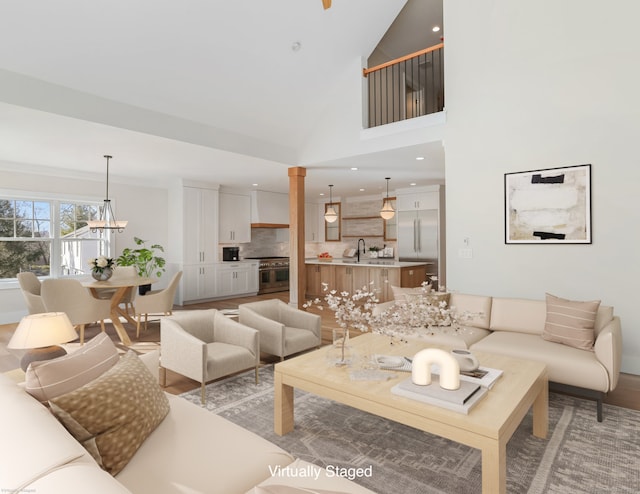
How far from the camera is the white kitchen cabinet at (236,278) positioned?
827 cm

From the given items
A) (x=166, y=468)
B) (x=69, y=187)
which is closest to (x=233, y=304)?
(x=69, y=187)

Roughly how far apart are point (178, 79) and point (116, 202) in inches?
146

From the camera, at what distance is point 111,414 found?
145 cm

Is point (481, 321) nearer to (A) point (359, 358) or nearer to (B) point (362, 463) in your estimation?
(A) point (359, 358)

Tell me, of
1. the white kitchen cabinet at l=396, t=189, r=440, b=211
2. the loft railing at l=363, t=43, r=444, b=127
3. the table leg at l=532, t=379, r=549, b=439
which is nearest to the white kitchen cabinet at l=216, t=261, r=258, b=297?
the white kitchen cabinet at l=396, t=189, r=440, b=211

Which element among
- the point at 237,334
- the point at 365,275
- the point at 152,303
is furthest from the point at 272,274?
the point at 237,334

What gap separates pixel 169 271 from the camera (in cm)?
785

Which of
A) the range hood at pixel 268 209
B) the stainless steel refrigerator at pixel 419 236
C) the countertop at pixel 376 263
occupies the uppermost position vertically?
the range hood at pixel 268 209

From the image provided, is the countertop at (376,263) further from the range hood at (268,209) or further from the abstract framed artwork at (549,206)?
the abstract framed artwork at (549,206)

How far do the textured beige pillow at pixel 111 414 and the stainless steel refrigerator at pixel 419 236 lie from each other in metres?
6.84

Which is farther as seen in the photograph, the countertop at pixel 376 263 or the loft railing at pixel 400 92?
the countertop at pixel 376 263

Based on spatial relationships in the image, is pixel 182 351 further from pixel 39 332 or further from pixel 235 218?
pixel 235 218

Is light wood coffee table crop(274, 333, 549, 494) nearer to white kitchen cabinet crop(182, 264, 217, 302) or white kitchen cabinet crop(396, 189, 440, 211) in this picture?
white kitchen cabinet crop(182, 264, 217, 302)

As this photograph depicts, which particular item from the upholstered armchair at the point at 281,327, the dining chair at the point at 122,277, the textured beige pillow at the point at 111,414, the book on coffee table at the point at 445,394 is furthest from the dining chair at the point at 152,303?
the book on coffee table at the point at 445,394
